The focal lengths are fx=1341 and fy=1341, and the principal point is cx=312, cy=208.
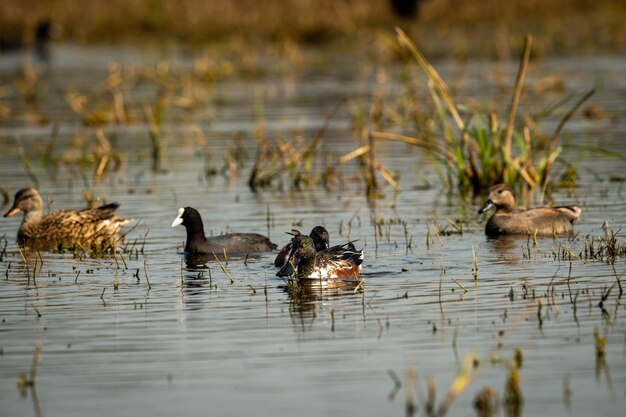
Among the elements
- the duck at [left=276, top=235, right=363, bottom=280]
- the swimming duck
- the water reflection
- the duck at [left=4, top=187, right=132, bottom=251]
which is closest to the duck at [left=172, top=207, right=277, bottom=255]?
the swimming duck

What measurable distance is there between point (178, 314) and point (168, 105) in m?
19.4

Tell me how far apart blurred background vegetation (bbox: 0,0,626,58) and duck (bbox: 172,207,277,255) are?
28.0m

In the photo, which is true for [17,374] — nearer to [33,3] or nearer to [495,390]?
[495,390]

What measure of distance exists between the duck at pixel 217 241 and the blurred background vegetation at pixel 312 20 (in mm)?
28031

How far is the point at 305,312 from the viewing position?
10641mm

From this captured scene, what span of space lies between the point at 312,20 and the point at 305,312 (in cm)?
3739

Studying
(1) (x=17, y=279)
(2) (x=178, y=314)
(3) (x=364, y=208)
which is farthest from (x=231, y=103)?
(2) (x=178, y=314)

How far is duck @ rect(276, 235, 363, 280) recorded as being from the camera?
12195 mm

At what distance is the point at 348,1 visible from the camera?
50.3m

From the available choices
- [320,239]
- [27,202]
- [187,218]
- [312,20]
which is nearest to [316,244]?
[320,239]

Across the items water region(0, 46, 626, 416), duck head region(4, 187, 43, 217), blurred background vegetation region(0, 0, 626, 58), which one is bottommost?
water region(0, 46, 626, 416)

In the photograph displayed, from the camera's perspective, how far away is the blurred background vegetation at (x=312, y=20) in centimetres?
4491

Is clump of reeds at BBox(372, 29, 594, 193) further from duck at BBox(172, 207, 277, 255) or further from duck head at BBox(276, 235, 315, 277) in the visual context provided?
duck head at BBox(276, 235, 315, 277)

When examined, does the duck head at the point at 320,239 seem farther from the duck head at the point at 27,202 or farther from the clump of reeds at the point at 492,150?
the duck head at the point at 27,202
